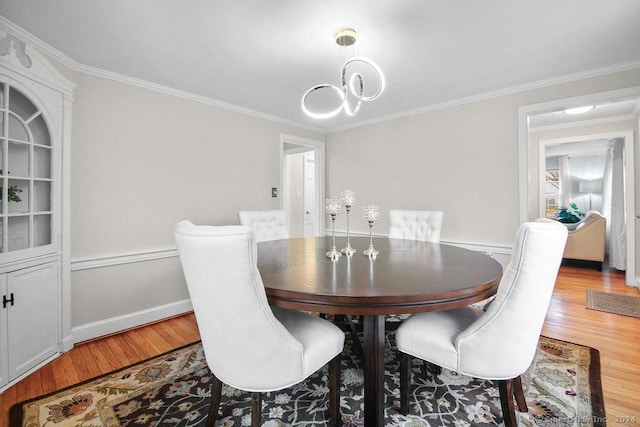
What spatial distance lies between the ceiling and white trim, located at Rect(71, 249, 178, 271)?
61.5 inches

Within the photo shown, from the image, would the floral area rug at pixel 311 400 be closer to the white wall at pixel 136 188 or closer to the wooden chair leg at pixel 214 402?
the wooden chair leg at pixel 214 402

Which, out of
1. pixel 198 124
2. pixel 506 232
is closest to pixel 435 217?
pixel 506 232

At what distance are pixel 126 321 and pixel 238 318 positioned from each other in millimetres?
2170

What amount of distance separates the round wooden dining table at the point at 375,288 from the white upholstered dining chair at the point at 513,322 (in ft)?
0.38

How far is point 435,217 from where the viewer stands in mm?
2680

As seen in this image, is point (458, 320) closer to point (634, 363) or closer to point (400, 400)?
point (400, 400)

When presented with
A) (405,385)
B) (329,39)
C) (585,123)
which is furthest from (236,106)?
(585,123)

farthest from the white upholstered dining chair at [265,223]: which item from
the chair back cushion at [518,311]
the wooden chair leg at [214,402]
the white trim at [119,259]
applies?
the chair back cushion at [518,311]

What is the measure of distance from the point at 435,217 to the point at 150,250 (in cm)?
268

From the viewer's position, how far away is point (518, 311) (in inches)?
44.3

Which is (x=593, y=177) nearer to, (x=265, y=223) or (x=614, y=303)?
(x=614, y=303)

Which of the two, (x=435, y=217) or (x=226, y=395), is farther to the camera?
(x=435, y=217)


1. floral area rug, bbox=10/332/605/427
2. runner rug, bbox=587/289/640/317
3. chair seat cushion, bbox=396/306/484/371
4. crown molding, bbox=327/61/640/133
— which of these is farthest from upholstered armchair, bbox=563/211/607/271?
chair seat cushion, bbox=396/306/484/371

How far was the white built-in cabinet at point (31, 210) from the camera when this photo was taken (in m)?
1.81
